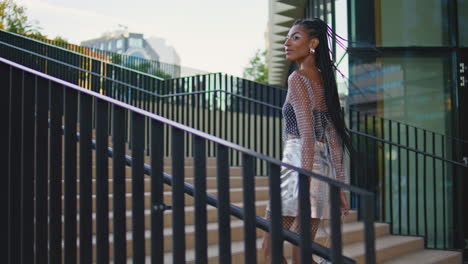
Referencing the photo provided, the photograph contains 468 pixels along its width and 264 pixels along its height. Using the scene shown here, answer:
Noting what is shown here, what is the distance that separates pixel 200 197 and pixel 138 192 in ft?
1.02

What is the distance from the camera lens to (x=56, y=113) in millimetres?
2164

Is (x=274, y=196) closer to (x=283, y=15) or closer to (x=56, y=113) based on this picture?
(x=56, y=113)

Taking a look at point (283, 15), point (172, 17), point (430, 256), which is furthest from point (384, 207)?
point (172, 17)

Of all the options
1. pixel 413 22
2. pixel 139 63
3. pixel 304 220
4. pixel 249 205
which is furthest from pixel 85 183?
pixel 139 63

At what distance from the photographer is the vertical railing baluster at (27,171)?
226 cm

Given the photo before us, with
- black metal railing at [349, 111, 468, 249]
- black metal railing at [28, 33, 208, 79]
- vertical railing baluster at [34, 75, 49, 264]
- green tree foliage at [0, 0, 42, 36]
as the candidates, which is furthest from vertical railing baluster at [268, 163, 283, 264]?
green tree foliage at [0, 0, 42, 36]

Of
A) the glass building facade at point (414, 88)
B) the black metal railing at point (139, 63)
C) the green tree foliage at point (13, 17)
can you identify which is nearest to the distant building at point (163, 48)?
the green tree foliage at point (13, 17)

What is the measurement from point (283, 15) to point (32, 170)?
889 cm

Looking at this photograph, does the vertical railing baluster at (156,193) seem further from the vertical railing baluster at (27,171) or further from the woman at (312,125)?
the vertical railing baluster at (27,171)

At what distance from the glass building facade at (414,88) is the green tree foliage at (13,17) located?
52.0 feet

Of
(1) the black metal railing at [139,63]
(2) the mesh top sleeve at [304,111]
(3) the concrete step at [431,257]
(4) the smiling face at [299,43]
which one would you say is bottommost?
(3) the concrete step at [431,257]

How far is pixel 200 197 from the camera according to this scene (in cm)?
165

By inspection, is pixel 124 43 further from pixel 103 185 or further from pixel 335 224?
pixel 335 224

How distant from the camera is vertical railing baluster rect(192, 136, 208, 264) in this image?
163 centimetres
